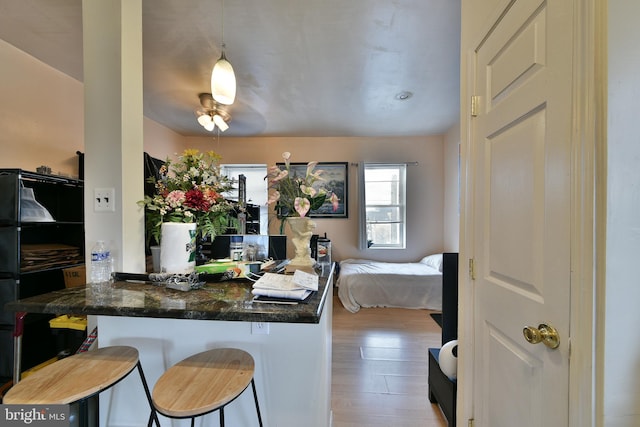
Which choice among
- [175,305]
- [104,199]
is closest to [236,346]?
[175,305]

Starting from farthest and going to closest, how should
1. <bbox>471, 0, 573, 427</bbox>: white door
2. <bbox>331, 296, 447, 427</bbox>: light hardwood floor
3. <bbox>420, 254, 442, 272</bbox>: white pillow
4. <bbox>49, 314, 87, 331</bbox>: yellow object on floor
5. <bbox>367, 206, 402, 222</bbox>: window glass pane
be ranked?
1. <bbox>367, 206, 402, 222</bbox>: window glass pane
2. <bbox>420, 254, 442, 272</bbox>: white pillow
3. <bbox>331, 296, 447, 427</bbox>: light hardwood floor
4. <bbox>49, 314, 87, 331</bbox>: yellow object on floor
5. <bbox>471, 0, 573, 427</bbox>: white door

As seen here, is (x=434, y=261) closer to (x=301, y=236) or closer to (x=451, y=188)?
(x=451, y=188)

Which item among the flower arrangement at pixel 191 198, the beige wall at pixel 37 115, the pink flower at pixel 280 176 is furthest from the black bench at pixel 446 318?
the beige wall at pixel 37 115

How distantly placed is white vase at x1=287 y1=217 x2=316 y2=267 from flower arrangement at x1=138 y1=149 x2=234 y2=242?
43 cm

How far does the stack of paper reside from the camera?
2.97 ft

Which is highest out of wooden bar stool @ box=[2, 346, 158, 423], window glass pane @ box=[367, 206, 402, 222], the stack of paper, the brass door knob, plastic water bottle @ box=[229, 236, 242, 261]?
window glass pane @ box=[367, 206, 402, 222]

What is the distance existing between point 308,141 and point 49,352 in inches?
158

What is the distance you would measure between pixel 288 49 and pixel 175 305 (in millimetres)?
2137

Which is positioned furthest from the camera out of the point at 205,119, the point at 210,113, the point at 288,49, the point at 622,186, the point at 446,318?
the point at 210,113

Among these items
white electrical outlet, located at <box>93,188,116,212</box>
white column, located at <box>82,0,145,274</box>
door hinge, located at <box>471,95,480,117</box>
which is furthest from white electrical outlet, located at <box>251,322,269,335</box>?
door hinge, located at <box>471,95,480,117</box>

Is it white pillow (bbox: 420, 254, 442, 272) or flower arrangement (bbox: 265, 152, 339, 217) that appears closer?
flower arrangement (bbox: 265, 152, 339, 217)

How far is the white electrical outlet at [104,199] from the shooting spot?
4.21 feet

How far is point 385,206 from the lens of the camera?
4.63 metres

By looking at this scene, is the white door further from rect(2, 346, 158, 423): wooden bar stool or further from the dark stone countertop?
rect(2, 346, 158, 423): wooden bar stool
